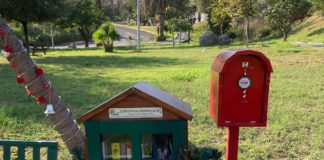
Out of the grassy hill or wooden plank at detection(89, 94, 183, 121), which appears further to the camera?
the grassy hill

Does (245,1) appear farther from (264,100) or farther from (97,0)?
(264,100)

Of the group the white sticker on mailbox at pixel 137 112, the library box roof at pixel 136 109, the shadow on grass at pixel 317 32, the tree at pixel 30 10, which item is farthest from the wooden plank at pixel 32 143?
the shadow on grass at pixel 317 32

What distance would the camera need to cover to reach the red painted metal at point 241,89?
115 inches

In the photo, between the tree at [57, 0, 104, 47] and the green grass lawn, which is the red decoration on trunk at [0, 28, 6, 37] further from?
the tree at [57, 0, 104, 47]

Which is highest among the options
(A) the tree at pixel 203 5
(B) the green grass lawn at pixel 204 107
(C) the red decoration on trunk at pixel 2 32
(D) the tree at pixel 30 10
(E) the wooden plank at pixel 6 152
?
(A) the tree at pixel 203 5

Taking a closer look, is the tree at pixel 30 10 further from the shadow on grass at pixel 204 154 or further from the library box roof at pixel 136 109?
the library box roof at pixel 136 109

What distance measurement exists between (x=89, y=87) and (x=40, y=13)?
9727mm

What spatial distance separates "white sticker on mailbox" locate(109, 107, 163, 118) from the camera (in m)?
3.12

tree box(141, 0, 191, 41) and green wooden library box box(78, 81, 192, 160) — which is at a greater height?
tree box(141, 0, 191, 41)

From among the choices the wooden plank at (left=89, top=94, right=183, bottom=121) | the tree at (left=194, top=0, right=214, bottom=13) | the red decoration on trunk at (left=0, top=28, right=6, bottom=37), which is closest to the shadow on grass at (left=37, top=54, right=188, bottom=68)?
the red decoration on trunk at (left=0, top=28, right=6, bottom=37)

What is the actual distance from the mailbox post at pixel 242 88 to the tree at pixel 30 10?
1481cm

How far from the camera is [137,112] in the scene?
10.3ft

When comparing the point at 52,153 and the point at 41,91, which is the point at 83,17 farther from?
the point at 52,153

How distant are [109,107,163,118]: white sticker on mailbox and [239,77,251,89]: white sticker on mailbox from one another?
0.63 m
